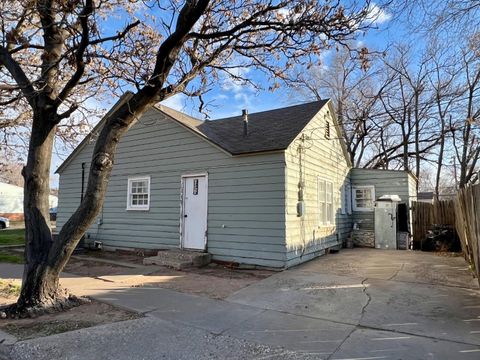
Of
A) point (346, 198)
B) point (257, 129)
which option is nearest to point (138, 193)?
point (257, 129)

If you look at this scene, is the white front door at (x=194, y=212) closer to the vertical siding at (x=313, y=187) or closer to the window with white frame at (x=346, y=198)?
the vertical siding at (x=313, y=187)

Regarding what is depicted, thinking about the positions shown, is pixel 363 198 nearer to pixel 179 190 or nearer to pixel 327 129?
pixel 327 129

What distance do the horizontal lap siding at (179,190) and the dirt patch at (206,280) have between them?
672 mm

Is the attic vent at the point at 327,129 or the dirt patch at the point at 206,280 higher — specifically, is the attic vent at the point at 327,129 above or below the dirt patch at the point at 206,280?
above

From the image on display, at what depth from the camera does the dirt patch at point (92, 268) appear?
8678 mm

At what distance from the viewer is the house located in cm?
910

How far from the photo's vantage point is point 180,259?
31.2 feet

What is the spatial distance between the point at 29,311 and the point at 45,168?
2.40 metres

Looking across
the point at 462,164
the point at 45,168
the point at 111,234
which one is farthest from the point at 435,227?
the point at 462,164

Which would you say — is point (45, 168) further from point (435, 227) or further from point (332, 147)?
point (435, 227)

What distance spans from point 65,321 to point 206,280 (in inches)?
128

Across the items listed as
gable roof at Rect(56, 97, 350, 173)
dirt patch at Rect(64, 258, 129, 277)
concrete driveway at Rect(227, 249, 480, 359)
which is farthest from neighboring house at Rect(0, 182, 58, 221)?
concrete driveway at Rect(227, 249, 480, 359)

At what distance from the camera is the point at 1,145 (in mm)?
12070

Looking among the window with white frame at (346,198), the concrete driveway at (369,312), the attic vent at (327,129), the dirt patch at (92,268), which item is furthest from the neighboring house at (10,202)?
the concrete driveway at (369,312)
